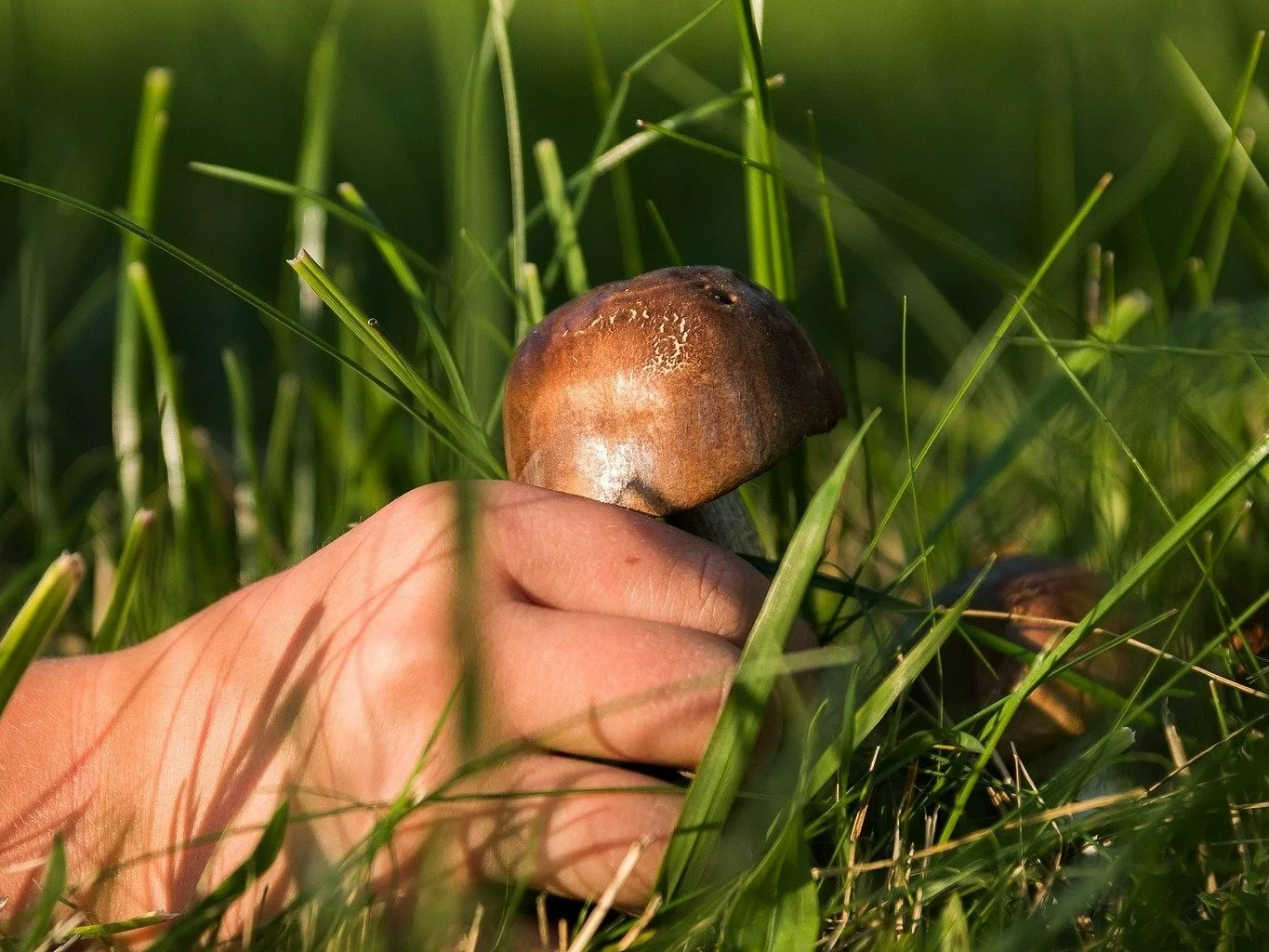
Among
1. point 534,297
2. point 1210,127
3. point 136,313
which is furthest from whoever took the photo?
point 136,313

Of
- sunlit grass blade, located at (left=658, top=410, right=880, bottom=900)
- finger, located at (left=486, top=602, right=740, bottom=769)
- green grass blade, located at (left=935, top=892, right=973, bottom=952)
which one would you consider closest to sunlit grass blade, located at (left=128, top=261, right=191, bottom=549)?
finger, located at (left=486, top=602, right=740, bottom=769)

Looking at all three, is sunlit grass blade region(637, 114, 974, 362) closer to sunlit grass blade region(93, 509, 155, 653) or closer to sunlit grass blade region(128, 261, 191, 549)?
sunlit grass blade region(128, 261, 191, 549)

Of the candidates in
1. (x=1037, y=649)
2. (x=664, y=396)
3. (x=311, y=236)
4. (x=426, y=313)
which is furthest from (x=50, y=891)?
(x=311, y=236)

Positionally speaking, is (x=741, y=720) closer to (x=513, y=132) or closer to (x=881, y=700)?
(x=881, y=700)

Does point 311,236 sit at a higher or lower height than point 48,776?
higher

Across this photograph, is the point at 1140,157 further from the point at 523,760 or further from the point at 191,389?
the point at 523,760
